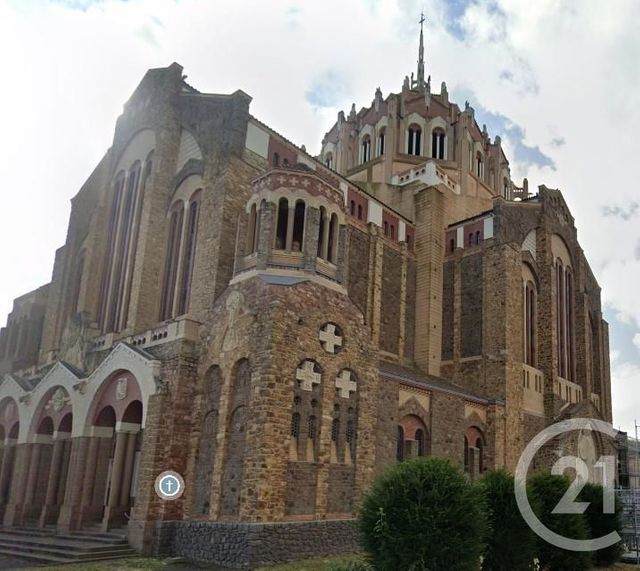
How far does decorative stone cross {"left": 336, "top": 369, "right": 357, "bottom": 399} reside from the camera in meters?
20.4

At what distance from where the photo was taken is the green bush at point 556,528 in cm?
1638

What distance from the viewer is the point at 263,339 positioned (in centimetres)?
1894

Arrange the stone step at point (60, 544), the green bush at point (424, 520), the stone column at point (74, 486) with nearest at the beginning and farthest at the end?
the green bush at point (424, 520) < the stone step at point (60, 544) < the stone column at point (74, 486)

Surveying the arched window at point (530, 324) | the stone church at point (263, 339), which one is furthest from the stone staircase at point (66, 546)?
the arched window at point (530, 324)

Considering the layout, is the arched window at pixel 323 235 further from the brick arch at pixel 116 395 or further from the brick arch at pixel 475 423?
the brick arch at pixel 475 423

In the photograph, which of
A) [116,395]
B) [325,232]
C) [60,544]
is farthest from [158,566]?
[325,232]

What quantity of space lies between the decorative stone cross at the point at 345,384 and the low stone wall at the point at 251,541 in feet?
12.3

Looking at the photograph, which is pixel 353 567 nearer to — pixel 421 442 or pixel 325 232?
pixel 325 232

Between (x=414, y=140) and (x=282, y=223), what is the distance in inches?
931

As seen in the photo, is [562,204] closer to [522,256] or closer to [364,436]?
[522,256]

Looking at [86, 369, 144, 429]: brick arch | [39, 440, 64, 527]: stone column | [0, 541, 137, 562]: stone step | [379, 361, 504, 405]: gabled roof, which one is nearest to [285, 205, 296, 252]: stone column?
[379, 361, 504, 405]: gabled roof

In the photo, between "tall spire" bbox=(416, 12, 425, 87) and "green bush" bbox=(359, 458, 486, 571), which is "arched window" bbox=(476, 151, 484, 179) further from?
"green bush" bbox=(359, 458, 486, 571)

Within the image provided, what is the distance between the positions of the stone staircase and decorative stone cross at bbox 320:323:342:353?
8033mm

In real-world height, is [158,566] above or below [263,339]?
below
